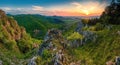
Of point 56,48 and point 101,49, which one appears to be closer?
point 101,49

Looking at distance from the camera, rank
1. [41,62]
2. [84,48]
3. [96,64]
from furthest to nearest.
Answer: [84,48] → [41,62] → [96,64]

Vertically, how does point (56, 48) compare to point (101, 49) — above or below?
below

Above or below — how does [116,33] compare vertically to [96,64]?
above

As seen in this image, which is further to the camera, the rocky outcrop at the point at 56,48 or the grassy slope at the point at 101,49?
the rocky outcrop at the point at 56,48

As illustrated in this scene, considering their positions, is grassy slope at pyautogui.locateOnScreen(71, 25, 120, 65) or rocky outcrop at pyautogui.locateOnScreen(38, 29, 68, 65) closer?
grassy slope at pyautogui.locateOnScreen(71, 25, 120, 65)

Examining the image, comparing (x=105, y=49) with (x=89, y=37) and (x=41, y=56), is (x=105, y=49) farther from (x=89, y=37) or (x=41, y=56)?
(x=41, y=56)

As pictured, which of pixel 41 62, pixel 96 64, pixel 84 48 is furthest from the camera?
pixel 84 48

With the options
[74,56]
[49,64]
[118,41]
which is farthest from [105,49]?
[49,64]

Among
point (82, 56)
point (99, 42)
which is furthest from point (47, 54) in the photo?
point (99, 42)

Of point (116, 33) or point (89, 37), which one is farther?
point (89, 37)

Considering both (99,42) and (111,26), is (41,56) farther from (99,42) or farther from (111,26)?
(111,26)
